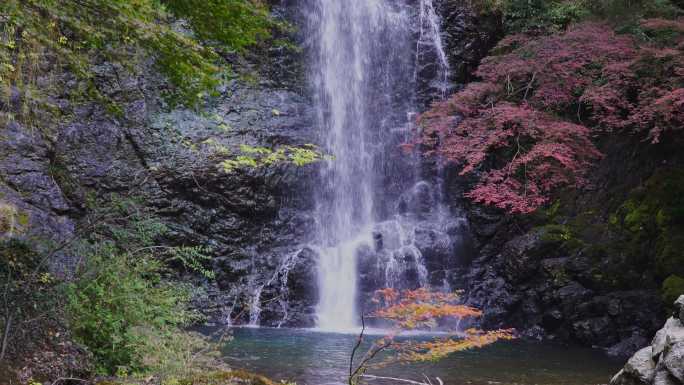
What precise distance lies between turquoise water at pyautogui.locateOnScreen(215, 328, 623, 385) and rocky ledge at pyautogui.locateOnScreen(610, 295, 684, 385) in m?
1.95

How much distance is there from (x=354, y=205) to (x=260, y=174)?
2.66m

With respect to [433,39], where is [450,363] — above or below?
below

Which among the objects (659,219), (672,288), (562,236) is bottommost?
(672,288)

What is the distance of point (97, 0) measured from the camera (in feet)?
11.4

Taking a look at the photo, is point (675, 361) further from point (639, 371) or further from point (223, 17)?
point (223, 17)

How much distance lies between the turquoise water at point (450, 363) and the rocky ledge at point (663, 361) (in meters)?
1.95

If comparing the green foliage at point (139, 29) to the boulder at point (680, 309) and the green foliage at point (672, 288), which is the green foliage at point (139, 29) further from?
the green foliage at point (672, 288)

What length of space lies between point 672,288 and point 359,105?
366 inches

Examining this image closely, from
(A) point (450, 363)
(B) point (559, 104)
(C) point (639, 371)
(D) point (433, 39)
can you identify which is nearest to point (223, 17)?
(C) point (639, 371)

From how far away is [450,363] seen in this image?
7859 mm

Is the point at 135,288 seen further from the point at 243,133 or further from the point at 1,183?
the point at 243,133

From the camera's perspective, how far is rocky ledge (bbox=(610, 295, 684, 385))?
427 cm

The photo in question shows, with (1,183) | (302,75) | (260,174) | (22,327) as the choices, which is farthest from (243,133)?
(22,327)

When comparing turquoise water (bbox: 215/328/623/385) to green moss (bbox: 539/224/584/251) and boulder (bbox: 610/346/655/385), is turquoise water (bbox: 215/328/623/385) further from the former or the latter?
green moss (bbox: 539/224/584/251)
